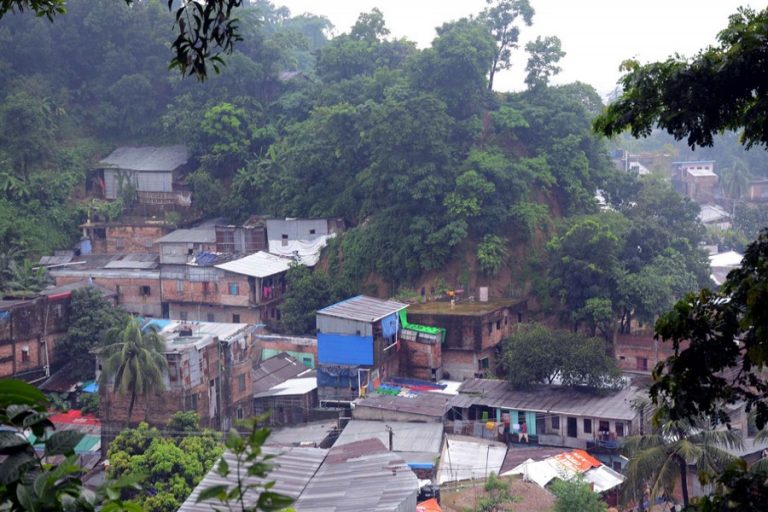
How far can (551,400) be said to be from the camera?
22703 mm

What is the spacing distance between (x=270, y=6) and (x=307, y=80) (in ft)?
79.8

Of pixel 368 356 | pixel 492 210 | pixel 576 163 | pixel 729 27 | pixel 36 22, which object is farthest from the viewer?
pixel 36 22

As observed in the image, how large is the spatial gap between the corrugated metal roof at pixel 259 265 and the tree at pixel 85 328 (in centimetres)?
376

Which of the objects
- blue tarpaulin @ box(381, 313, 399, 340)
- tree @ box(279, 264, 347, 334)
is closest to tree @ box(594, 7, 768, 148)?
blue tarpaulin @ box(381, 313, 399, 340)

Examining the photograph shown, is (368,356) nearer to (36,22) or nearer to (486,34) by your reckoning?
(486,34)

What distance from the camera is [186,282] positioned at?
96.9ft

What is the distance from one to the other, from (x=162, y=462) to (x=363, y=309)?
8560 millimetres

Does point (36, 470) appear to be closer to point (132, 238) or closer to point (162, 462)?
point (162, 462)

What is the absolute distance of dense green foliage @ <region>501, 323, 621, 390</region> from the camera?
74.3ft

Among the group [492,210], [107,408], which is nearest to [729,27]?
[107,408]

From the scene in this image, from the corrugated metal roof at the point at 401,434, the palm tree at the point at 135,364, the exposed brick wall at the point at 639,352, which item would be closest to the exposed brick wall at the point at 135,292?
the palm tree at the point at 135,364

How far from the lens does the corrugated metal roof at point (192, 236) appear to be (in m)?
31.2

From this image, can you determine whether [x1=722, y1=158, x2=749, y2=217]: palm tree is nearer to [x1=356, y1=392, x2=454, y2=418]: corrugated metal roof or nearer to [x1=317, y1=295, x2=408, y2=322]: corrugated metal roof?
[x1=317, y1=295, x2=408, y2=322]: corrugated metal roof

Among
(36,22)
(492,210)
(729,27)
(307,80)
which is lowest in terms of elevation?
(492,210)
